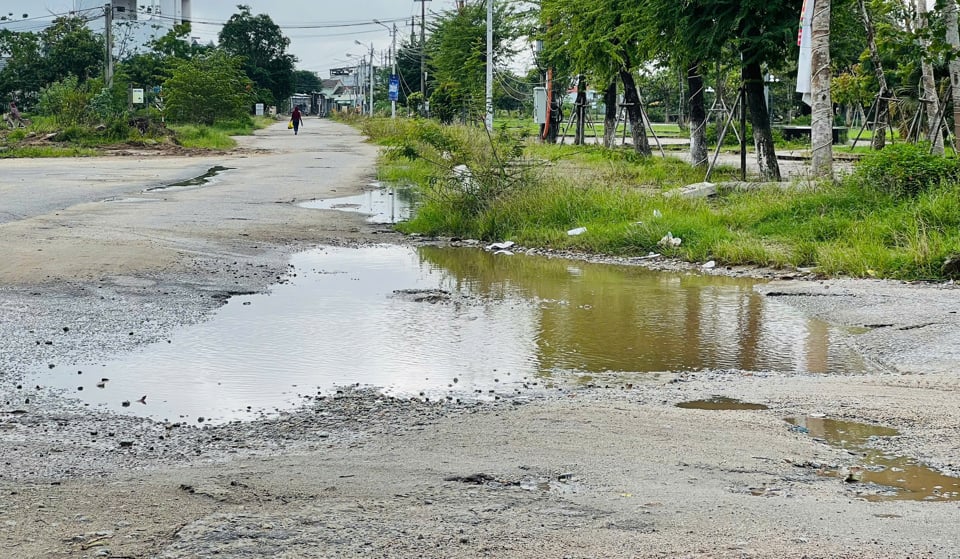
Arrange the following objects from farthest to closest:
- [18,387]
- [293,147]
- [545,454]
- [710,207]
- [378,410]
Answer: [293,147], [710,207], [18,387], [378,410], [545,454]

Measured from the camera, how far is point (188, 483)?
439 cm

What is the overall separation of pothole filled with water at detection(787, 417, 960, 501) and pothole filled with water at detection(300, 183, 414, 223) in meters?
11.7

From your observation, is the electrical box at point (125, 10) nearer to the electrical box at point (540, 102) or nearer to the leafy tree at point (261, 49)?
the leafy tree at point (261, 49)

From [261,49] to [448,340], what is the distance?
109 meters

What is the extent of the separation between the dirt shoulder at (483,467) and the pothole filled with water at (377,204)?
8831mm

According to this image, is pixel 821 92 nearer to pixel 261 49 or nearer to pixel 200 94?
pixel 200 94

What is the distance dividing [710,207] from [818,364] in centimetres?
782

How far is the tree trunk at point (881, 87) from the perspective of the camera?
78.9 ft

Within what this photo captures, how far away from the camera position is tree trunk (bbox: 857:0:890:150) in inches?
946

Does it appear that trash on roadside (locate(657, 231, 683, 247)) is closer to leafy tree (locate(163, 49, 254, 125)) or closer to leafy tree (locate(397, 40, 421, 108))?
leafy tree (locate(163, 49, 254, 125))

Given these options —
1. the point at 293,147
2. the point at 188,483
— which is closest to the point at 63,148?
the point at 293,147

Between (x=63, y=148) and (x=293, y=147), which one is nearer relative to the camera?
(x=63, y=148)

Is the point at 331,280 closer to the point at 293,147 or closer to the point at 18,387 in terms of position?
the point at 18,387

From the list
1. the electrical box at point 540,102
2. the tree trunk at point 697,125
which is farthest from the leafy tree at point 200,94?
the tree trunk at point 697,125
